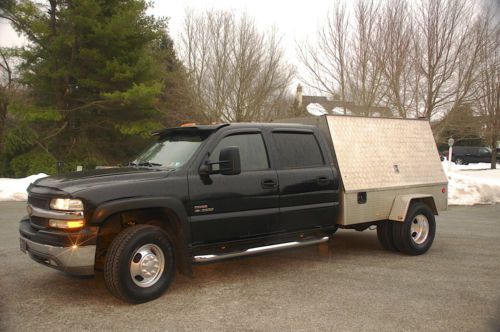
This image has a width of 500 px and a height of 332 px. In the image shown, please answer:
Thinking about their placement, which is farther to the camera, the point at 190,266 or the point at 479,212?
the point at 479,212

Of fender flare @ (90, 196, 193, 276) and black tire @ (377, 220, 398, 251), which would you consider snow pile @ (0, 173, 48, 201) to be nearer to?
fender flare @ (90, 196, 193, 276)

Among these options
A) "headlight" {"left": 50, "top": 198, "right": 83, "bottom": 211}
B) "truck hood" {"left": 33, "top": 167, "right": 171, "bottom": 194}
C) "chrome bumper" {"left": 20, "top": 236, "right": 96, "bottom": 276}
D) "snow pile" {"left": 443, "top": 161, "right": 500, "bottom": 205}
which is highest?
"truck hood" {"left": 33, "top": 167, "right": 171, "bottom": 194}

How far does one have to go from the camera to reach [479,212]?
1171 cm

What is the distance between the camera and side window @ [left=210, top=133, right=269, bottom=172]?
522 centimetres

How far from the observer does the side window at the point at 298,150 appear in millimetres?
5621

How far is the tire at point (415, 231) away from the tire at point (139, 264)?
3.43 meters

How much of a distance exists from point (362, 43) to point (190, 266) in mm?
15254

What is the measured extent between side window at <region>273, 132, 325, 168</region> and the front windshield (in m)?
1.06

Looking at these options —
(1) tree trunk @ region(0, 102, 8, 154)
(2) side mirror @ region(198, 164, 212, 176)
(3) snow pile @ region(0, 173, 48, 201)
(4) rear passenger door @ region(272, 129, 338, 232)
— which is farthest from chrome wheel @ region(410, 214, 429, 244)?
(1) tree trunk @ region(0, 102, 8, 154)

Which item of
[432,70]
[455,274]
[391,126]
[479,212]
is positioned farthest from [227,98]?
[455,274]

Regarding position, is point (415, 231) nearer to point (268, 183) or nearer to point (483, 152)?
point (268, 183)

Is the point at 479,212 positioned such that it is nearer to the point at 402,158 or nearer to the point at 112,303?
the point at 402,158

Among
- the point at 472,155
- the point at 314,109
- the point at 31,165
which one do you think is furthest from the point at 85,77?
the point at 472,155

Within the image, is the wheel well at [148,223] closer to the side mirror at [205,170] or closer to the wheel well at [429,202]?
the side mirror at [205,170]
